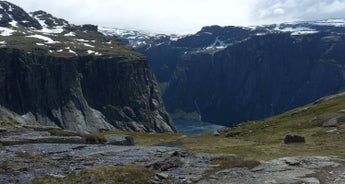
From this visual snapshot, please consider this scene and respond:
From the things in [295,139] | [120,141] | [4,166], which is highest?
[4,166]

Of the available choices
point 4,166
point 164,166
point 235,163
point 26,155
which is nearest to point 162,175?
point 164,166

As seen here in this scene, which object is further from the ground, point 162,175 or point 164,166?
point 162,175

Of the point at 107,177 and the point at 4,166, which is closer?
the point at 107,177

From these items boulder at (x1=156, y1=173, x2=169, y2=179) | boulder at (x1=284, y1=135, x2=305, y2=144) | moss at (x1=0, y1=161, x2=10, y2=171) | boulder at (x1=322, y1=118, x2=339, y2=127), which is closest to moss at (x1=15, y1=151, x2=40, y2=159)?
moss at (x1=0, y1=161, x2=10, y2=171)

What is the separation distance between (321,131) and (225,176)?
47.6 m

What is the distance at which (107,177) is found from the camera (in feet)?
132

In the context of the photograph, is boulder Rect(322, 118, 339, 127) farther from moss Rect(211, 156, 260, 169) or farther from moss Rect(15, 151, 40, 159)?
moss Rect(15, 151, 40, 159)

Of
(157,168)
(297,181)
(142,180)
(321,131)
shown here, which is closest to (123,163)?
(157,168)

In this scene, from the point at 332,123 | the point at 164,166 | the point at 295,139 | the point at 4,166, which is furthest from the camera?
the point at 332,123

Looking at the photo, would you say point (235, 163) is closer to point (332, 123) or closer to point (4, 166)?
point (4, 166)

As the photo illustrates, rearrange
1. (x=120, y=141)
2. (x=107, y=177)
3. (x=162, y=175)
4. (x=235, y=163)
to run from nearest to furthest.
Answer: (x=107, y=177) → (x=162, y=175) → (x=235, y=163) → (x=120, y=141)

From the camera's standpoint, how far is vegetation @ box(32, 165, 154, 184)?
38.8m

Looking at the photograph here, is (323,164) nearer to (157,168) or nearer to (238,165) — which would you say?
(238,165)

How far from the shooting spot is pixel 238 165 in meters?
45.7
